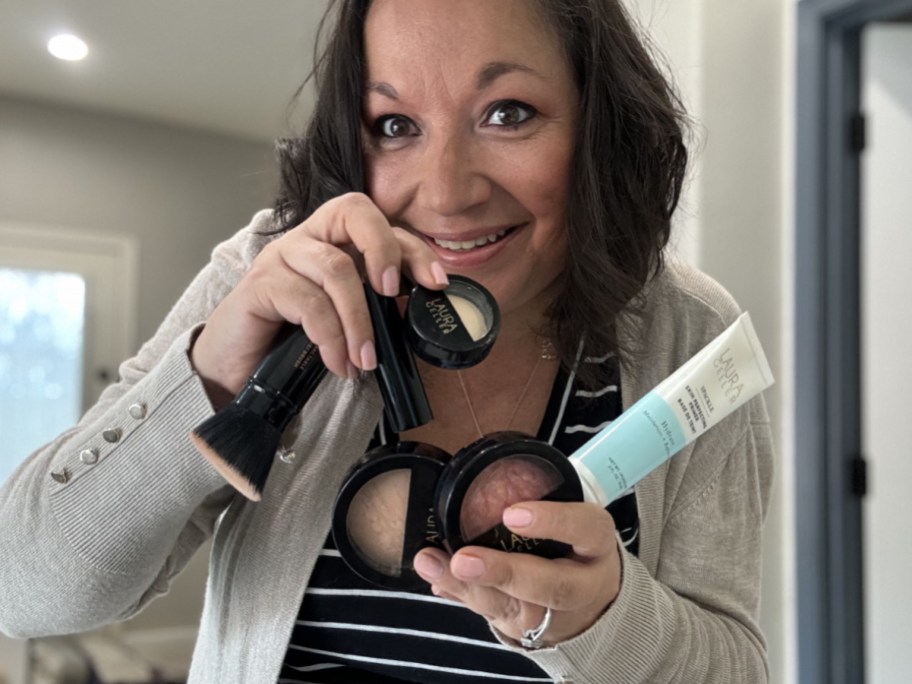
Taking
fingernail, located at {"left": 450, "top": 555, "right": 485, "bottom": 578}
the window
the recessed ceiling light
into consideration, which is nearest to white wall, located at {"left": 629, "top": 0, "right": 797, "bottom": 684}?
fingernail, located at {"left": 450, "top": 555, "right": 485, "bottom": 578}

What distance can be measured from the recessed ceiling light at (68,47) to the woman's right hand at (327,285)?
1812 mm

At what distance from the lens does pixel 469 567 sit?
1.06 feet

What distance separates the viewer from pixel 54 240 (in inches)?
87.2

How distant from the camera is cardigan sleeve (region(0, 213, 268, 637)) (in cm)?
39

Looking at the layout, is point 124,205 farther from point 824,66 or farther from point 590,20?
point 590,20

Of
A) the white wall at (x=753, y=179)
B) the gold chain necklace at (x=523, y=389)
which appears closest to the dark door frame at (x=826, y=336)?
the white wall at (x=753, y=179)

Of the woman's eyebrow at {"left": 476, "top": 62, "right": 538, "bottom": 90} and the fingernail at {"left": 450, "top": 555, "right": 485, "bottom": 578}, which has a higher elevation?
the woman's eyebrow at {"left": 476, "top": 62, "right": 538, "bottom": 90}

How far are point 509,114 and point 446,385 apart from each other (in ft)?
0.64

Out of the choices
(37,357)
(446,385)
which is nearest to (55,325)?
(37,357)

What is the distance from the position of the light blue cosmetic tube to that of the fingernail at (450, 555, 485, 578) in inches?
3.1

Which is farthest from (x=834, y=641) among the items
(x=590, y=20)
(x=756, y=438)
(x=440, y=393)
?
(x=590, y=20)

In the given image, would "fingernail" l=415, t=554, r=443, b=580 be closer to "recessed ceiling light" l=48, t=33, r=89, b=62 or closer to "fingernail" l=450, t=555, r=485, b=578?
"fingernail" l=450, t=555, r=485, b=578

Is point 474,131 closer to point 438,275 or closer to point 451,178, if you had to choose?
point 451,178

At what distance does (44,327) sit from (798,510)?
2.02 m
